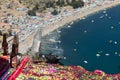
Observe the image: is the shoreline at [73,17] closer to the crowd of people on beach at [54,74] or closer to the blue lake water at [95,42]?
the blue lake water at [95,42]

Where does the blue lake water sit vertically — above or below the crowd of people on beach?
below

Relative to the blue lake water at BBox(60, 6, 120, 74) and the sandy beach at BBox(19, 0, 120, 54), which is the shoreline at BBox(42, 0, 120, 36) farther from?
the blue lake water at BBox(60, 6, 120, 74)

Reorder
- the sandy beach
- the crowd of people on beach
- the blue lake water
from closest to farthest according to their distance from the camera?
the crowd of people on beach < the blue lake water < the sandy beach

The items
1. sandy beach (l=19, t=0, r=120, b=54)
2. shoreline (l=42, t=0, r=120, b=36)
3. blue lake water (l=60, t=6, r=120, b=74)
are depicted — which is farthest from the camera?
shoreline (l=42, t=0, r=120, b=36)

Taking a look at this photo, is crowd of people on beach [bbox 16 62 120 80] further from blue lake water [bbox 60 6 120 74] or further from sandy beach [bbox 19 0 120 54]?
sandy beach [bbox 19 0 120 54]

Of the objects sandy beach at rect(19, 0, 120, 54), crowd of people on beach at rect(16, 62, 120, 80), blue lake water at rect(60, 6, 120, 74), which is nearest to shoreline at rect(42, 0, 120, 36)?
sandy beach at rect(19, 0, 120, 54)

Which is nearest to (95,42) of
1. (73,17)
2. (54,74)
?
(73,17)

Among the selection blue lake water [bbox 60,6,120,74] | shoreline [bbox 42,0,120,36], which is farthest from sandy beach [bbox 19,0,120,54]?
blue lake water [bbox 60,6,120,74]

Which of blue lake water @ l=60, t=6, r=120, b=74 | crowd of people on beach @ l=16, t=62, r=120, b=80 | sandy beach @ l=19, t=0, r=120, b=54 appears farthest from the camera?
sandy beach @ l=19, t=0, r=120, b=54

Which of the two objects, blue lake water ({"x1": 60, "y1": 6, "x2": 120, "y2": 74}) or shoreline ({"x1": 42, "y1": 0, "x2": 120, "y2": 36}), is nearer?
blue lake water ({"x1": 60, "y1": 6, "x2": 120, "y2": 74})
